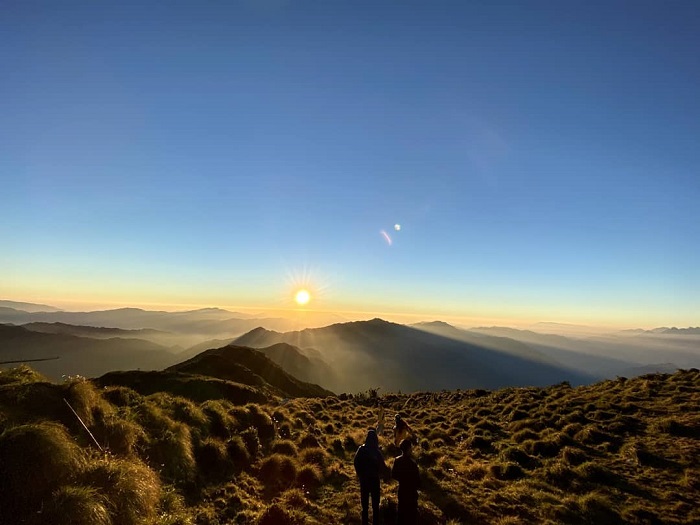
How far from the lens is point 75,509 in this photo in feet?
25.6

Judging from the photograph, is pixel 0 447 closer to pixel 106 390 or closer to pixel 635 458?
pixel 106 390

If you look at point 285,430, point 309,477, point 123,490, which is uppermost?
point 123,490

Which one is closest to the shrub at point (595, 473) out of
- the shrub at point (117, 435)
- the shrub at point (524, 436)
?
the shrub at point (524, 436)

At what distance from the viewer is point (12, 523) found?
7730 millimetres

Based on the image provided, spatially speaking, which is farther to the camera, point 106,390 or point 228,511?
point 106,390

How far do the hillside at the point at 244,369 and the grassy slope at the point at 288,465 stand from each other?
45139 mm

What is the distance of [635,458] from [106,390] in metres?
23.8

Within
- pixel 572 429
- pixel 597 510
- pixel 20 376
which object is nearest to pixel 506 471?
pixel 597 510

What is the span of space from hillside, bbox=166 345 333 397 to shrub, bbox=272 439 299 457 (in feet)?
146

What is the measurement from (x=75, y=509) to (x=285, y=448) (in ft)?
39.6

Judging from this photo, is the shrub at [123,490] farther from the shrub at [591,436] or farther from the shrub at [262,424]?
the shrub at [591,436]

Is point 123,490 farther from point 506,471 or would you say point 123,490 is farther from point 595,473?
point 595,473

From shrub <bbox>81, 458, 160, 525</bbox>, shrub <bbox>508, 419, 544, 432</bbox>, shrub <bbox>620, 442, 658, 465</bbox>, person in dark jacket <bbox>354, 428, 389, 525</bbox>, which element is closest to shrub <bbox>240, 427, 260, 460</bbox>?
shrub <bbox>81, 458, 160, 525</bbox>

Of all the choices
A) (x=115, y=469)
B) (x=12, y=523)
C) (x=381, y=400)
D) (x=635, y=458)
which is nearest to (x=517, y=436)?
(x=635, y=458)
